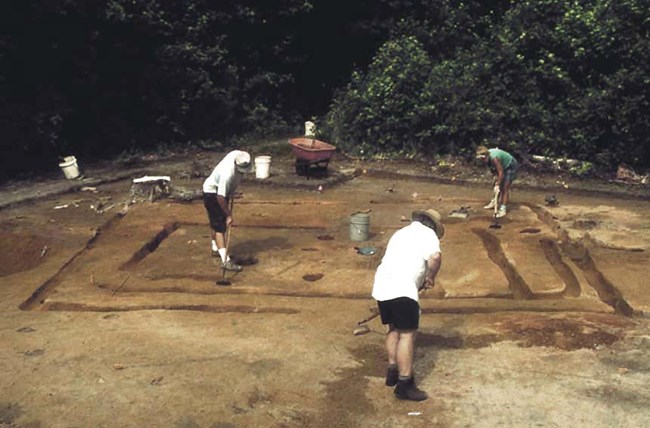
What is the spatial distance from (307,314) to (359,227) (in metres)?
3.34

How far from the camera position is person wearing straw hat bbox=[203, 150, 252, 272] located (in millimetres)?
10414

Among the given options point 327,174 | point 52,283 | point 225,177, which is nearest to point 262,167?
point 327,174

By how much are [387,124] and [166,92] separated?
21.3 feet

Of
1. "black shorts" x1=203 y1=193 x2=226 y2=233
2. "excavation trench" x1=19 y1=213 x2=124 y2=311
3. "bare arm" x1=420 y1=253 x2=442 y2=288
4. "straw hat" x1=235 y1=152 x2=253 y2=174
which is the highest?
"straw hat" x1=235 y1=152 x2=253 y2=174

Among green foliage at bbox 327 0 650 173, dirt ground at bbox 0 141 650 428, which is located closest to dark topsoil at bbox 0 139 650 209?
dirt ground at bbox 0 141 650 428

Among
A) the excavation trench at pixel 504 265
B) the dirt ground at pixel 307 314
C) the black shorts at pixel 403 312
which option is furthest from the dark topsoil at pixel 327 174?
the black shorts at pixel 403 312

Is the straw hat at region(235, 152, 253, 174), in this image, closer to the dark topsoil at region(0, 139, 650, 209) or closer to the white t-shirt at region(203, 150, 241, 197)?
the white t-shirt at region(203, 150, 241, 197)

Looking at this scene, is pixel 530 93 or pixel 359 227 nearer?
pixel 359 227

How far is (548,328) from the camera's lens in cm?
800

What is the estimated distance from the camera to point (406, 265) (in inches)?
253

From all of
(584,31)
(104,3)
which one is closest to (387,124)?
(584,31)

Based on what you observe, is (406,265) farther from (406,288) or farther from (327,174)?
(327,174)

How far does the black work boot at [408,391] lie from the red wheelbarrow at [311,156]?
1026 cm

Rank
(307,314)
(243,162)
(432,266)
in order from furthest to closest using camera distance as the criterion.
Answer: (243,162), (307,314), (432,266)
